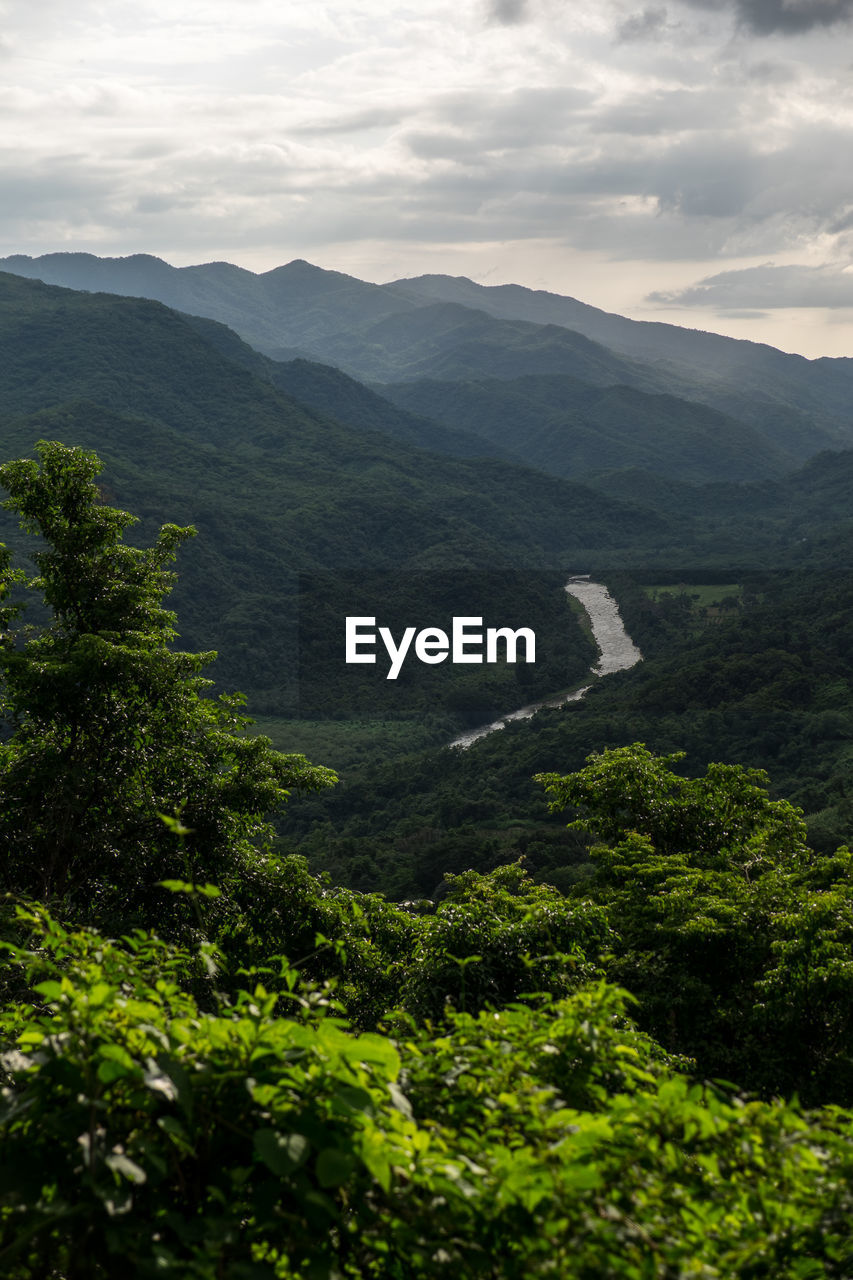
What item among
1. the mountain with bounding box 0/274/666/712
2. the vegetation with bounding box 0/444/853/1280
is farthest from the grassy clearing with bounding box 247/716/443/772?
the vegetation with bounding box 0/444/853/1280

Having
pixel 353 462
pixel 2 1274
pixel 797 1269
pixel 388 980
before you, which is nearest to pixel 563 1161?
pixel 797 1269

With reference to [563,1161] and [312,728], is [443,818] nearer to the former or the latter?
[312,728]

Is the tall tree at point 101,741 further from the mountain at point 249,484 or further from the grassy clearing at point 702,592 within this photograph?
the grassy clearing at point 702,592

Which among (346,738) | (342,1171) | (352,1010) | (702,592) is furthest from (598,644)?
(342,1171)

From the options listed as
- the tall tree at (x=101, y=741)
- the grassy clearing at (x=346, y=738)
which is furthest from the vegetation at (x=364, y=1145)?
the grassy clearing at (x=346, y=738)

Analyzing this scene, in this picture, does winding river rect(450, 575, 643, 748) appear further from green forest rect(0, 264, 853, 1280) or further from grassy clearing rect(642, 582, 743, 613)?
green forest rect(0, 264, 853, 1280)

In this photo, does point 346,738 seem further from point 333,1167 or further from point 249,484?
point 333,1167
